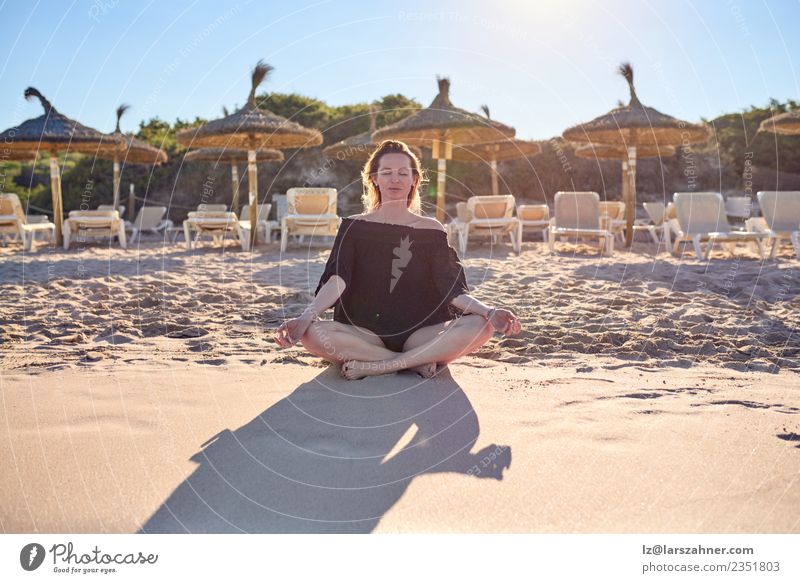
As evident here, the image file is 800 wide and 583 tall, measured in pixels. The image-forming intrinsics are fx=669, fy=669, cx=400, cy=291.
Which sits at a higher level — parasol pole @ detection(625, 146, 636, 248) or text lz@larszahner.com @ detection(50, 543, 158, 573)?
parasol pole @ detection(625, 146, 636, 248)

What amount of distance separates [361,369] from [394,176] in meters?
0.86

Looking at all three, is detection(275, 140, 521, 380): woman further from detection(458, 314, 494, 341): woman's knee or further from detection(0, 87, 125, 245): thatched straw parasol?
detection(0, 87, 125, 245): thatched straw parasol

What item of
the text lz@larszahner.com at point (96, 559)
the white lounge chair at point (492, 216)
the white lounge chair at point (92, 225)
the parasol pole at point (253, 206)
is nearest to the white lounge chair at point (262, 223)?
the parasol pole at point (253, 206)

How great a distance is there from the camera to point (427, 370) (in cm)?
288

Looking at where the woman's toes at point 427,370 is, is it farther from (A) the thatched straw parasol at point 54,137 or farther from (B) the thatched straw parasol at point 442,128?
(A) the thatched straw parasol at point 54,137

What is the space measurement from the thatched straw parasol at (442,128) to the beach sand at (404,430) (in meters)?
6.57

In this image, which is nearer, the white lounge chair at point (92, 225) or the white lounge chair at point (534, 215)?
the white lounge chair at point (92, 225)

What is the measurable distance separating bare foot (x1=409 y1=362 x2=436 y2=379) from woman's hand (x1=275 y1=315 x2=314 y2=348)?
1.86 ft

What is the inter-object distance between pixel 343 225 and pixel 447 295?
0.57 m

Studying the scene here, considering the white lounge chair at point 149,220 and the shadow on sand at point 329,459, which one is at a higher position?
the white lounge chair at point 149,220

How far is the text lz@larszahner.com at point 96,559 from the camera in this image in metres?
1.50

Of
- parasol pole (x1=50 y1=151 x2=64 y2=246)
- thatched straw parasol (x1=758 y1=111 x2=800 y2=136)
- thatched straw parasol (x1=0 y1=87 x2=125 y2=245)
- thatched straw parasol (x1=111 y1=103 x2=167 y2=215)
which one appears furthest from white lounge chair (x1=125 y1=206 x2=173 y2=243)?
thatched straw parasol (x1=758 y1=111 x2=800 y2=136)

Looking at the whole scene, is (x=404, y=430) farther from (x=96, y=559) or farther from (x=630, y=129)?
(x=630, y=129)

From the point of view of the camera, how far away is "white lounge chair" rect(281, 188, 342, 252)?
1030cm
